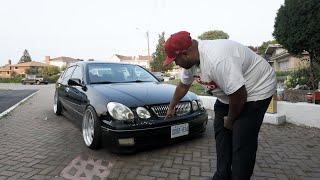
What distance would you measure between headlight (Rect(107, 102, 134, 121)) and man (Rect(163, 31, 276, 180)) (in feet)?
5.05

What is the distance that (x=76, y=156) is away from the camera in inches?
175

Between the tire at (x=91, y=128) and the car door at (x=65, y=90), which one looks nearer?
the tire at (x=91, y=128)

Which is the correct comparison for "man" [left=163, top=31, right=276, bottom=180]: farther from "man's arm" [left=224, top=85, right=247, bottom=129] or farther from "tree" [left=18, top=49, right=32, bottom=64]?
"tree" [left=18, top=49, right=32, bottom=64]

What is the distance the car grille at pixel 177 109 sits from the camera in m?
4.35

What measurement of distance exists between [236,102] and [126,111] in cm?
208

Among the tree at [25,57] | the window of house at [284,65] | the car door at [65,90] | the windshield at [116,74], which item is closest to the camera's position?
the windshield at [116,74]

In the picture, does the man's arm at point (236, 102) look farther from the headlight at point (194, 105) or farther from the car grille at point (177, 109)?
the headlight at point (194, 105)

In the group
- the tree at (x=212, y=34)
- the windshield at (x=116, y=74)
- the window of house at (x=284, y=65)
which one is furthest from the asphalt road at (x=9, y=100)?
the tree at (x=212, y=34)

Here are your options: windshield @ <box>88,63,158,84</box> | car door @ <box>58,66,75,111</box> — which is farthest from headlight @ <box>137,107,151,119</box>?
car door @ <box>58,66,75,111</box>

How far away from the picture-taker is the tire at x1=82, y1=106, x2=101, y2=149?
439 centimetres

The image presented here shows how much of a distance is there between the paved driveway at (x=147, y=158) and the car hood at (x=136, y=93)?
72cm

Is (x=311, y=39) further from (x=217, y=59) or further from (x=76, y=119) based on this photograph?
(x=217, y=59)

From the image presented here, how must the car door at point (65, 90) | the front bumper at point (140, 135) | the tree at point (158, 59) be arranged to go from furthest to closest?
the tree at point (158, 59)
the car door at point (65, 90)
the front bumper at point (140, 135)

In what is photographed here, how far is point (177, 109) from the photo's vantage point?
456cm
